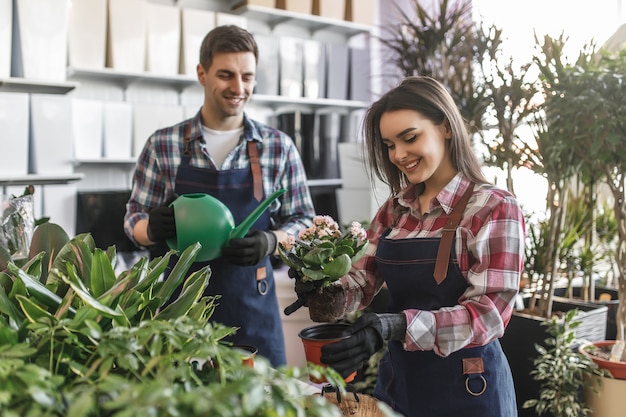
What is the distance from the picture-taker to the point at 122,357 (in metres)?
0.61

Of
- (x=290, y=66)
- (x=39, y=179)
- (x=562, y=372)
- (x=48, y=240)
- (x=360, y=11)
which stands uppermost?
(x=360, y=11)

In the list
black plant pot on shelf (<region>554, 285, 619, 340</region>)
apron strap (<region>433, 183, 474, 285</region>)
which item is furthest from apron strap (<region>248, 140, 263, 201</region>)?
black plant pot on shelf (<region>554, 285, 619, 340</region>)

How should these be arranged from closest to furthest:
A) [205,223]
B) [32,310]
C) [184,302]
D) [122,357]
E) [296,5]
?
[122,357]
[32,310]
[184,302]
[205,223]
[296,5]

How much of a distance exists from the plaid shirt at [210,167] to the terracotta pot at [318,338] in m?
0.86

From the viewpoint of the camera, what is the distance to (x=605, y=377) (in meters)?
2.24

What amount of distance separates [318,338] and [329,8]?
10.6 feet

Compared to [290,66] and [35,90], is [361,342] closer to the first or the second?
[35,90]

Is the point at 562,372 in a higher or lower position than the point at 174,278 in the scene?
lower

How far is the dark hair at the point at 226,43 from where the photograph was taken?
205 cm

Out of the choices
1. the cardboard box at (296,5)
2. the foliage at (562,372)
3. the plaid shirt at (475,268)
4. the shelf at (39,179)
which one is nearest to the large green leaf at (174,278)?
the plaid shirt at (475,268)

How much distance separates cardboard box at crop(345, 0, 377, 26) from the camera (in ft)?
13.6

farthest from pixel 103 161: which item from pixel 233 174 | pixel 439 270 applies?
pixel 439 270

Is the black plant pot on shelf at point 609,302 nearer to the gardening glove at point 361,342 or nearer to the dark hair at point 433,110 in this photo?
the dark hair at point 433,110

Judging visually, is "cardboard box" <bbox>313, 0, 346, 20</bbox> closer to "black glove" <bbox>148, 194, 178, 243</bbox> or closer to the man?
the man
